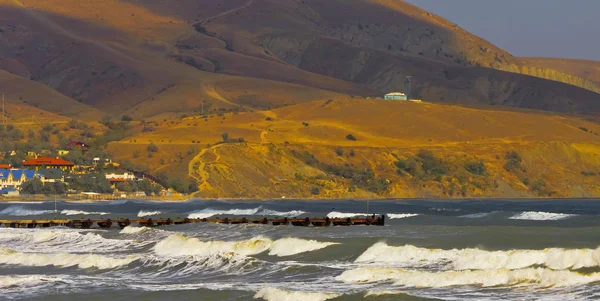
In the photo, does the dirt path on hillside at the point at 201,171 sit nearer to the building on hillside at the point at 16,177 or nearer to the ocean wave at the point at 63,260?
the building on hillside at the point at 16,177

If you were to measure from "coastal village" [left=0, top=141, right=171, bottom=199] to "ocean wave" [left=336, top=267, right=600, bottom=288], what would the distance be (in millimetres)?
123302

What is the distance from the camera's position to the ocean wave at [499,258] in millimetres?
43156

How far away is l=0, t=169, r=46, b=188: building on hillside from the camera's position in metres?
170

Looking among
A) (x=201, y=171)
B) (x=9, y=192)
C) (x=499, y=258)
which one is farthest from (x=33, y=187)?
(x=499, y=258)

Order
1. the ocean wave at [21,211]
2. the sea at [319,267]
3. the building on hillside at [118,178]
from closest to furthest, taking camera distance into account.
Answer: the sea at [319,267] < the ocean wave at [21,211] < the building on hillside at [118,178]

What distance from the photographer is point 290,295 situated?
3881cm

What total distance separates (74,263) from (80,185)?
117376 mm

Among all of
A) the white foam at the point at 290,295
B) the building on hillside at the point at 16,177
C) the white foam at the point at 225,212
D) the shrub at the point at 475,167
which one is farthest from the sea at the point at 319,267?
the shrub at the point at 475,167

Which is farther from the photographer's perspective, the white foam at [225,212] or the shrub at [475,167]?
the shrub at [475,167]

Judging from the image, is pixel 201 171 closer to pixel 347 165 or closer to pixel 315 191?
pixel 315 191

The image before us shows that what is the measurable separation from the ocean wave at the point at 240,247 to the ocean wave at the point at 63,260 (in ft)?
13.2

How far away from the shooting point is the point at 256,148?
590 ft

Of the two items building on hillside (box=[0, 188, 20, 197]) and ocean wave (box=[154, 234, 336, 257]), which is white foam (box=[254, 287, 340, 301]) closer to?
ocean wave (box=[154, 234, 336, 257])

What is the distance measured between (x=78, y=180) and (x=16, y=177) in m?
8.66
